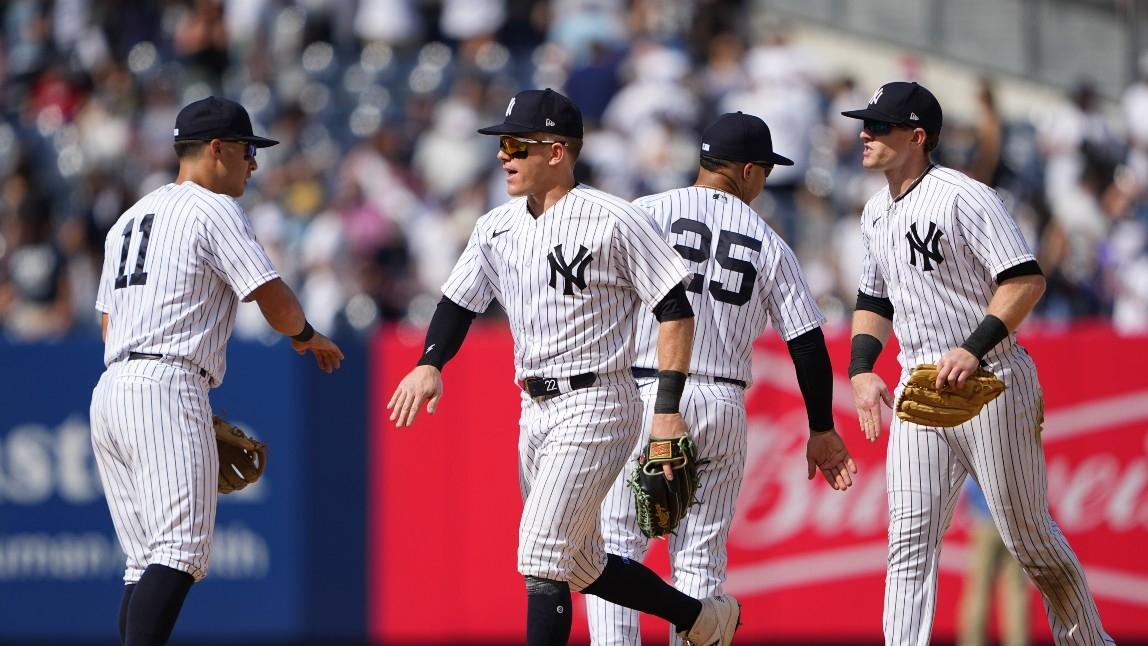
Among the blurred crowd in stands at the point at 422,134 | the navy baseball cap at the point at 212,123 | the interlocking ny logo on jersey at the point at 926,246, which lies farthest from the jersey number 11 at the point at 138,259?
the blurred crowd in stands at the point at 422,134

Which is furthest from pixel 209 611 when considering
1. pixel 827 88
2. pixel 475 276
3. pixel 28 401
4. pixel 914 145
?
pixel 827 88

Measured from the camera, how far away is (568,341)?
6176mm

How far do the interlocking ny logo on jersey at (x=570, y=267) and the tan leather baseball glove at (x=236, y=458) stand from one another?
64.7 inches

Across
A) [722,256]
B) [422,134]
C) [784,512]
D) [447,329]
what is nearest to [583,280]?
[447,329]

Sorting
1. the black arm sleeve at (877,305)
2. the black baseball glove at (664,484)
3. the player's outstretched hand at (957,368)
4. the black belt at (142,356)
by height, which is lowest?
the black baseball glove at (664,484)

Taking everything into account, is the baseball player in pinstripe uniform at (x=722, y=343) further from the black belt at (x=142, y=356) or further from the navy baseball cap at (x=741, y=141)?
the black belt at (x=142, y=356)

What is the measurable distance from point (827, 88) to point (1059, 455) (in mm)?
5398

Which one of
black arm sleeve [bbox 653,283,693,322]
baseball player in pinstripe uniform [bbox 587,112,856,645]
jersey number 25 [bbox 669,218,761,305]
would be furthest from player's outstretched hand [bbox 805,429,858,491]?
black arm sleeve [bbox 653,283,693,322]

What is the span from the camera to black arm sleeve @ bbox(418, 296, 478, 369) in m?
6.57

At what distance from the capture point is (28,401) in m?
11.1

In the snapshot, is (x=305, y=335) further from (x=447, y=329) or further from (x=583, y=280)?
(x=583, y=280)

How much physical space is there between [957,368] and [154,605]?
306 centimetres

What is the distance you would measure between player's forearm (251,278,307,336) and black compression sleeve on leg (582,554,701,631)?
60.2 inches

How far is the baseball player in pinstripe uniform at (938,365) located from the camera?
6.43 meters
